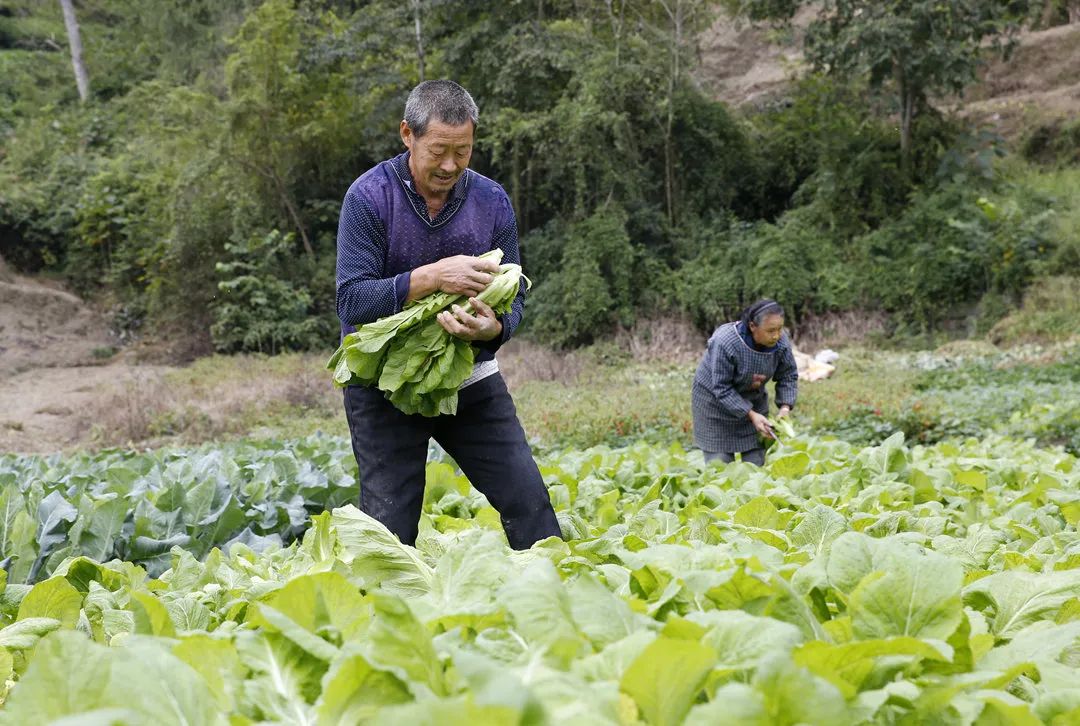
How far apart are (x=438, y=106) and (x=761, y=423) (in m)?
4.03

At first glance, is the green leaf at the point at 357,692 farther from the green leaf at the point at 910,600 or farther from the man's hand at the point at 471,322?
the man's hand at the point at 471,322

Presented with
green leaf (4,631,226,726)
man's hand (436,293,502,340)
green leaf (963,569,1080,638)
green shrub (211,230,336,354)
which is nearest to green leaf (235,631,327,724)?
green leaf (4,631,226,726)

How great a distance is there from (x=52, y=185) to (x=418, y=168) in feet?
90.4

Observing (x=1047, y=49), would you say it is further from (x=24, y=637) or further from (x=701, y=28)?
(x=24, y=637)

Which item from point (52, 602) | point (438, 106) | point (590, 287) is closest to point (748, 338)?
point (438, 106)

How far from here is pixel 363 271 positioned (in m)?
3.35

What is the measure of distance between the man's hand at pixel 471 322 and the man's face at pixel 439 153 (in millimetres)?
457

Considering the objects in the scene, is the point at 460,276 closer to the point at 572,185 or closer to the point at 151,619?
the point at 151,619

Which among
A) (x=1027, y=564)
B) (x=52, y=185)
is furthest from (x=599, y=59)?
(x=1027, y=564)

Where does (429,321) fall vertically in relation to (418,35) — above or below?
below

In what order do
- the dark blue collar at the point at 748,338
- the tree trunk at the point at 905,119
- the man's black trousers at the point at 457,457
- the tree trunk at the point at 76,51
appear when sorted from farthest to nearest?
the tree trunk at the point at 76,51 → the tree trunk at the point at 905,119 → the dark blue collar at the point at 748,338 → the man's black trousers at the point at 457,457

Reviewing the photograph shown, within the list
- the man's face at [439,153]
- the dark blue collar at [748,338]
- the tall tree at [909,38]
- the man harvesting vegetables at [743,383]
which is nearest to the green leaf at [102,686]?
the man's face at [439,153]

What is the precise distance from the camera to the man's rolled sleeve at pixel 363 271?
3260 millimetres

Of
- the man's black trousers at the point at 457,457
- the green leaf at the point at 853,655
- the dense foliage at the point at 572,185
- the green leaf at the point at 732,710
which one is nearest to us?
the green leaf at the point at 732,710
